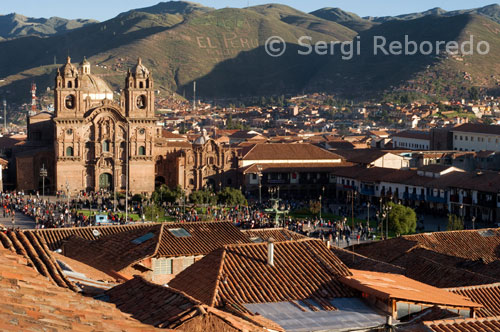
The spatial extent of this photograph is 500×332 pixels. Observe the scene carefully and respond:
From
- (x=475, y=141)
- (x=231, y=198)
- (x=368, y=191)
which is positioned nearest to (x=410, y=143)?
(x=475, y=141)

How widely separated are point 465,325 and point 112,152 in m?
62.0

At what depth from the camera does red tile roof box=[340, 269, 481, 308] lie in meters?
17.0

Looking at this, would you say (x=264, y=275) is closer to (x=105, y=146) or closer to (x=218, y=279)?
(x=218, y=279)

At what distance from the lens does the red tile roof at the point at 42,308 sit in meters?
6.84

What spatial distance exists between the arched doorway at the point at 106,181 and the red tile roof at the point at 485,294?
5495cm

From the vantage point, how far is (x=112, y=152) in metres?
75.6

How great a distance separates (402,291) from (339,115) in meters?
168

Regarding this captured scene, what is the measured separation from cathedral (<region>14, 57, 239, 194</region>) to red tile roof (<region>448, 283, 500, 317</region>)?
53046 millimetres

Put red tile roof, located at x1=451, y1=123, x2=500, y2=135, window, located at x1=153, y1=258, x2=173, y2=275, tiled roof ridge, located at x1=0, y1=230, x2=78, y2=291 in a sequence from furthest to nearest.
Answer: red tile roof, located at x1=451, y1=123, x2=500, y2=135
window, located at x1=153, y1=258, x2=173, y2=275
tiled roof ridge, located at x1=0, y1=230, x2=78, y2=291

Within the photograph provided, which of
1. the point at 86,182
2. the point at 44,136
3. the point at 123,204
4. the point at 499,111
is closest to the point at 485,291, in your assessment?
the point at 123,204

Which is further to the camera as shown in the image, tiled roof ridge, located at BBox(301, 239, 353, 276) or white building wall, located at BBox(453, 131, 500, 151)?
white building wall, located at BBox(453, 131, 500, 151)

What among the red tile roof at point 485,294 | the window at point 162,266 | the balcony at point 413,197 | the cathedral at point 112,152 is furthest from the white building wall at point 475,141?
the window at point 162,266

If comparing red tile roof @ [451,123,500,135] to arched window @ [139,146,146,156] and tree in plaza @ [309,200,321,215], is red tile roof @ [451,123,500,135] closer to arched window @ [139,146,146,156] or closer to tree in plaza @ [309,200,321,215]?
tree in plaza @ [309,200,321,215]

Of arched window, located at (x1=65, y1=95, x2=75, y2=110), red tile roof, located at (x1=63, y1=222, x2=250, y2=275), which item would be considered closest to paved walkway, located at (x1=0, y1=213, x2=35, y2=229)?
arched window, located at (x1=65, y1=95, x2=75, y2=110)
